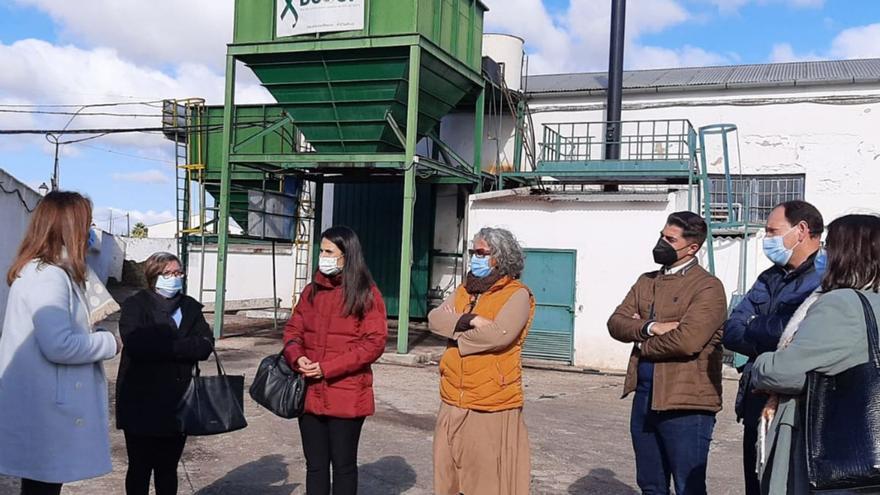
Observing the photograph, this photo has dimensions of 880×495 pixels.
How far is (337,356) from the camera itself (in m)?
4.31

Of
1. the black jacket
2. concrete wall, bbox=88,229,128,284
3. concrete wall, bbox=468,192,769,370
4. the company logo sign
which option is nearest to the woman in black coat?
the black jacket

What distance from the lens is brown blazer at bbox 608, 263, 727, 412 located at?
13.6ft

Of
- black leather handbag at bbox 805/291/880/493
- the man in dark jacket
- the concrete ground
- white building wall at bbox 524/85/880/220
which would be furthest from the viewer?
white building wall at bbox 524/85/880/220

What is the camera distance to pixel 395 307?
17422 millimetres

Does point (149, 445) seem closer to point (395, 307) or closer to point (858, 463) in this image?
point (858, 463)

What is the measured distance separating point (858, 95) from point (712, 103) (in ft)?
8.52

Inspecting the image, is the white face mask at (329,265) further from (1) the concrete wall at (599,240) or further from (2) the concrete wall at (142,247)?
(2) the concrete wall at (142,247)

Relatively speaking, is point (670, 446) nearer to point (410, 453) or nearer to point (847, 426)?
point (847, 426)

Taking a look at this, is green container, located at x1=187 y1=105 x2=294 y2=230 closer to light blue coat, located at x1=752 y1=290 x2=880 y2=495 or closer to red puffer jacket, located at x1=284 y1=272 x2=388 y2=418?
red puffer jacket, located at x1=284 y1=272 x2=388 y2=418

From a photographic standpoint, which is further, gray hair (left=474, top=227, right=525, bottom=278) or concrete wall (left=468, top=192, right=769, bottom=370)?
concrete wall (left=468, top=192, right=769, bottom=370)

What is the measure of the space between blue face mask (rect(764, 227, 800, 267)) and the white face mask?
7.44ft

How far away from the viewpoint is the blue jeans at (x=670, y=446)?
4148 millimetres

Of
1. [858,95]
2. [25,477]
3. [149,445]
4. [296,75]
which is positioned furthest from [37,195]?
[858,95]

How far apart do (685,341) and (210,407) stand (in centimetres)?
256
